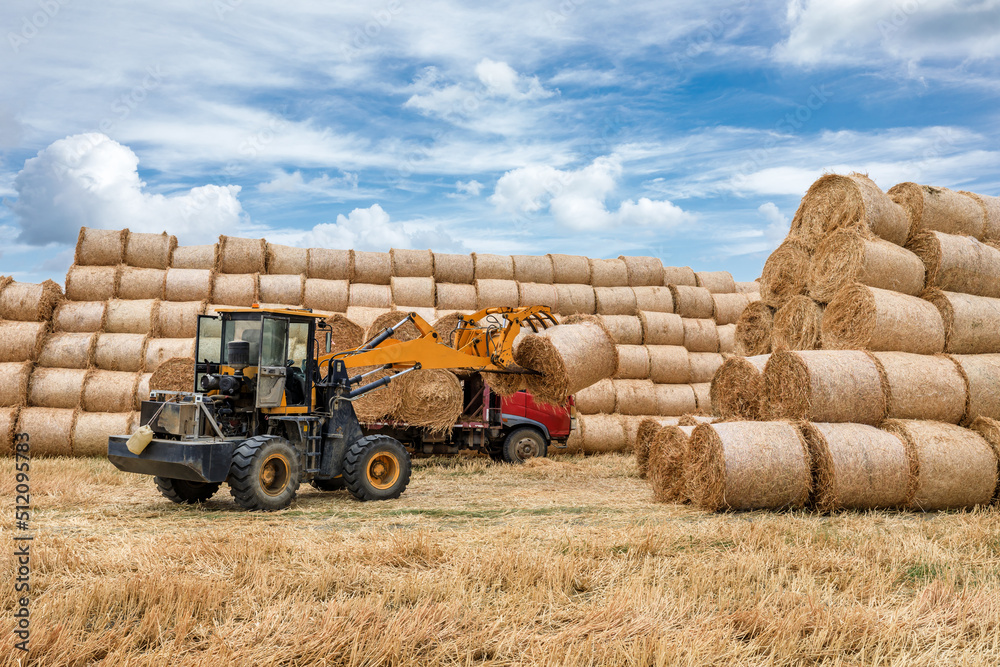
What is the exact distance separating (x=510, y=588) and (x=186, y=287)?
11.9 meters

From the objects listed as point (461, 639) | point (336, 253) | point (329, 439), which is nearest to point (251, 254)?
point (336, 253)

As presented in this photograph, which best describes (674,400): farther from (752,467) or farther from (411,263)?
(752,467)

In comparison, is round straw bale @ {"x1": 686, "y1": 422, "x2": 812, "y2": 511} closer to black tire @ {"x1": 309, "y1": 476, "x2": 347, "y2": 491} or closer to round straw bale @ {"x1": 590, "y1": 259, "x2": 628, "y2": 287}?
black tire @ {"x1": 309, "y1": 476, "x2": 347, "y2": 491}

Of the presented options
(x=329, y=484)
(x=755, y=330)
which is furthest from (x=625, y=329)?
(x=329, y=484)

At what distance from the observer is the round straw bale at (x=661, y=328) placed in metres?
17.6

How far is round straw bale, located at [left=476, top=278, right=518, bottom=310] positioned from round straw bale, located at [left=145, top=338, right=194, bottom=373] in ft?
19.6

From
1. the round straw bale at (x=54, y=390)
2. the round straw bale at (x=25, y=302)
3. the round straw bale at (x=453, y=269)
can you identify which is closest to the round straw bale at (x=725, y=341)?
the round straw bale at (x=453, y=269)

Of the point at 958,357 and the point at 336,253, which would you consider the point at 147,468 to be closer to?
the point at 336,253

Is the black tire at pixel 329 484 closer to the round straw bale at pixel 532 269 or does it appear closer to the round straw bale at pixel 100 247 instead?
the round straw bale at pixel 100 247

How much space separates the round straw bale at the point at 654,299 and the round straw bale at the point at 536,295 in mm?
2017

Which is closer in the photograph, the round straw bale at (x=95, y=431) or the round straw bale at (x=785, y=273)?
the round straw bale at (x=785, y=273)

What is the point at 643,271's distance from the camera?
1888 cm

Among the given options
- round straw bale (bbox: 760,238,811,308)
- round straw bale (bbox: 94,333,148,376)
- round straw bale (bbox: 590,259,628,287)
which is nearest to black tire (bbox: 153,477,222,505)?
round straw bale (bbox: 94,333,148,376)

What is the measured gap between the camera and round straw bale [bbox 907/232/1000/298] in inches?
413
